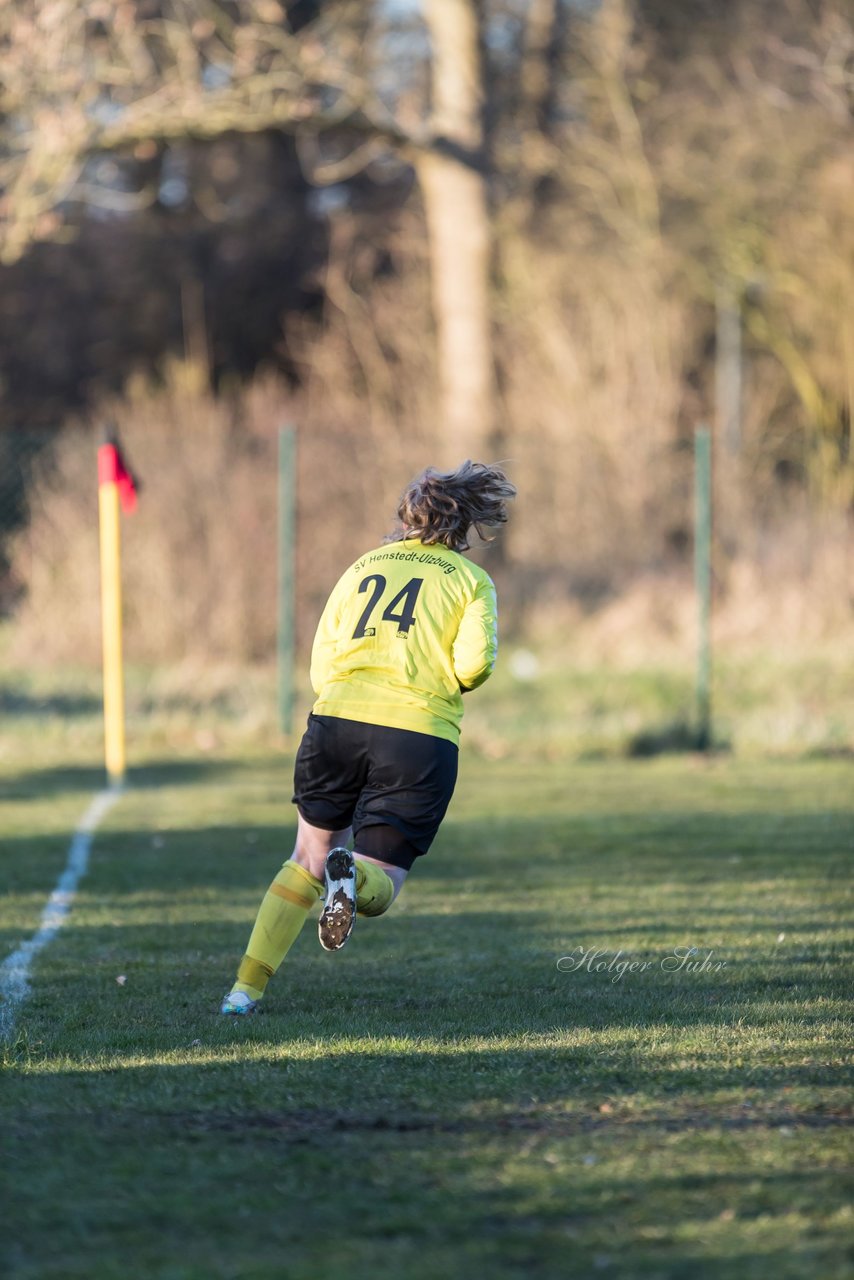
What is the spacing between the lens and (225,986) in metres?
5.48

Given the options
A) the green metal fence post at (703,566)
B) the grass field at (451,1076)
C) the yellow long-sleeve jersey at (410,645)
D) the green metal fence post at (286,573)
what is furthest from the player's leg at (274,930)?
the green metal fence post at (703,566)

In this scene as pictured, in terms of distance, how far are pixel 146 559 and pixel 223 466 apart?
123 centimetres

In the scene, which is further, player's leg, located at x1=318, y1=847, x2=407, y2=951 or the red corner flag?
the red corner flag

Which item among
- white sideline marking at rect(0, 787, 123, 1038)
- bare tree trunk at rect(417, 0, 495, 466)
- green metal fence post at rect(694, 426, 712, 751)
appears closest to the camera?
white sideline marking at rect(0, 787, 123, 1038)

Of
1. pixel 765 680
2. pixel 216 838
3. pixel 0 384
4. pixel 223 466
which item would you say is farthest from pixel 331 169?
pixel 216 838

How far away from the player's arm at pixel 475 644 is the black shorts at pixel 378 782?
0.22 meters

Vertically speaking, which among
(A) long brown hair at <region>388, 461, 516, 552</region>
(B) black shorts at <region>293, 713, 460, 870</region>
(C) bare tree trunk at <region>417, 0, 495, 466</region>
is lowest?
(B) black shorts at <region>293, 713, 460, 870</region>

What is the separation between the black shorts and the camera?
195 inches

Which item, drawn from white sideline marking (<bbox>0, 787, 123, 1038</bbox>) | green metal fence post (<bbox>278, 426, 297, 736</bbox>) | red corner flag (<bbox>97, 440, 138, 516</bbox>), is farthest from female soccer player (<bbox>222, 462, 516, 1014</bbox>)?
green metal fence post (<bbox>278, 426, 297, 736</bbox>)

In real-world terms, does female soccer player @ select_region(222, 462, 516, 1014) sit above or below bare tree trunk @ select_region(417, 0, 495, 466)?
below

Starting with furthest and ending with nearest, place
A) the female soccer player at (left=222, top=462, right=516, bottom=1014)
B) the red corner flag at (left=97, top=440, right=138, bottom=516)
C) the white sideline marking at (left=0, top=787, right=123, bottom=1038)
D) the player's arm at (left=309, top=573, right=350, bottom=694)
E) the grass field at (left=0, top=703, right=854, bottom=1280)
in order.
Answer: the red corner flag at (left=97, top=440, right=138, bottom=516)
the white sideline marking at (left=0, top=787, right=123, bottom=1038)
the player's arm at (left=309, top=573, right=350, bottom=694)
the female soccer player at (left=222, top=462, right=516, bottom=1014)
the grass field at (left=0, top=703, right=854, bottom=1280)

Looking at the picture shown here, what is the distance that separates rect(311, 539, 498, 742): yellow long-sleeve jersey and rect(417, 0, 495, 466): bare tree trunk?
13.5 meters

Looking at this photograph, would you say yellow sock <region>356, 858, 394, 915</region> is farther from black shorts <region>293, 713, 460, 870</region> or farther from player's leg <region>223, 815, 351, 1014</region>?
player's leg <region>223, 815, 351, 1014</region>

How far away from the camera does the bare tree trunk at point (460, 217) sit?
1897 centimetres
